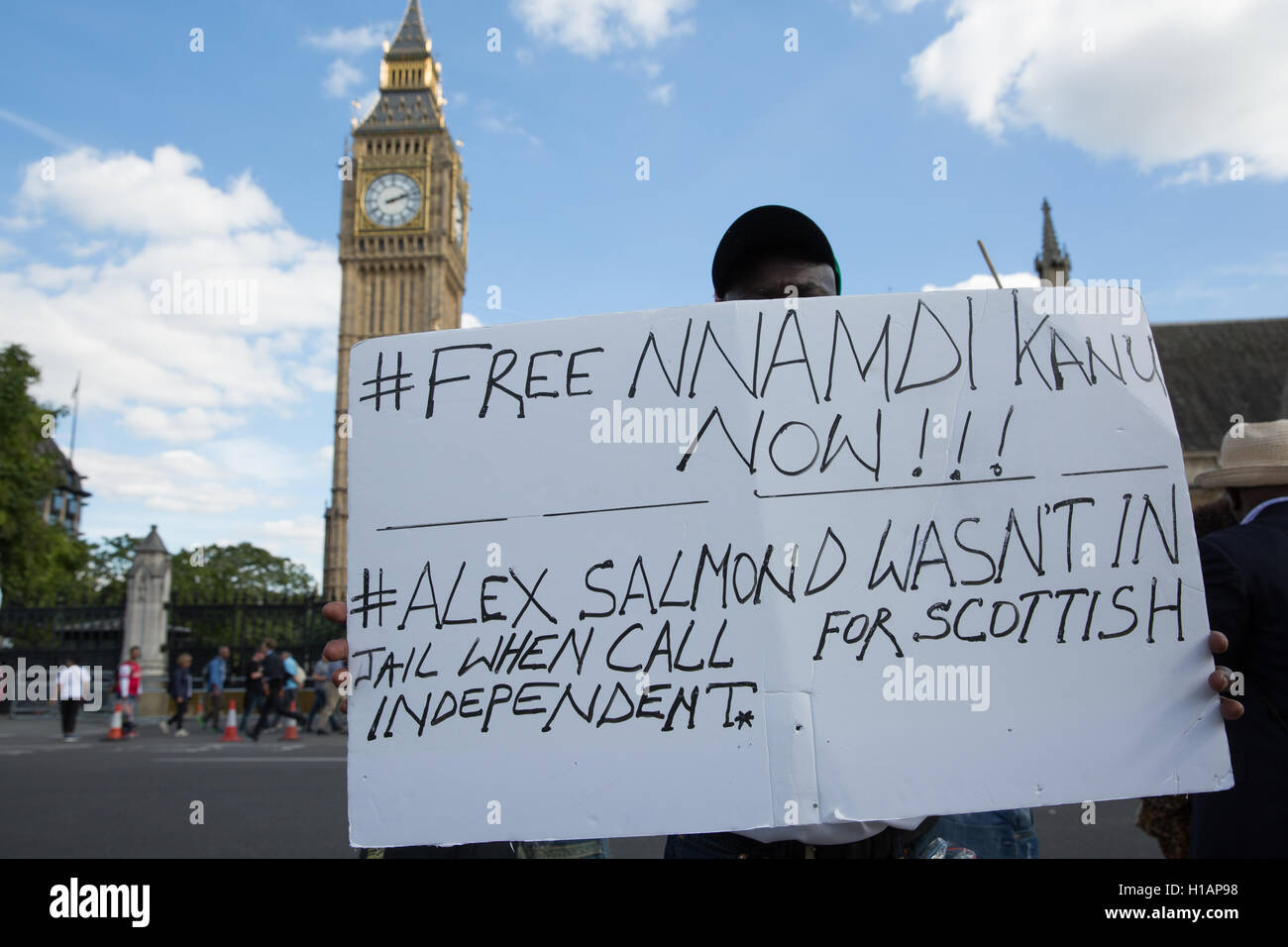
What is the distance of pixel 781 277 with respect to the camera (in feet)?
7.09

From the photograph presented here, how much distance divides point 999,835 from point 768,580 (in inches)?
46.8

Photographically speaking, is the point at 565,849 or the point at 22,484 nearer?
the point at 565,849

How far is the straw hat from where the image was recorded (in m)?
2.46

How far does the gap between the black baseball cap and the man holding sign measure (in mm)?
305

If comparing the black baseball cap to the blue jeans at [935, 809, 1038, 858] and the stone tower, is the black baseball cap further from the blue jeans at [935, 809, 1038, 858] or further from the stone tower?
the stone tower

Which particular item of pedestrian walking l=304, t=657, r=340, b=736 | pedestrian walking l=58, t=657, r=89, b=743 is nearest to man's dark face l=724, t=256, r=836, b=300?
pedestrian walking l=304, t=657, r=340, b=736

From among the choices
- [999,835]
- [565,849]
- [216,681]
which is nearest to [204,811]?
[565,849]

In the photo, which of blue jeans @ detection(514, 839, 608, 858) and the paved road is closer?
blue jeans @ detection(514, 839, 608, 858)

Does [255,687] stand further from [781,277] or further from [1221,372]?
[1221,372]

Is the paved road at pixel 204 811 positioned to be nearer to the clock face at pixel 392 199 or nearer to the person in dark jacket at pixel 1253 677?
the person in dark jacket at pixel 1253 677

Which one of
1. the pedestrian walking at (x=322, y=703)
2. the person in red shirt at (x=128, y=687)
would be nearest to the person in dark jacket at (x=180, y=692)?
the person in red shirt at (x=128, y=687)

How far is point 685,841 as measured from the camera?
6.02ft
